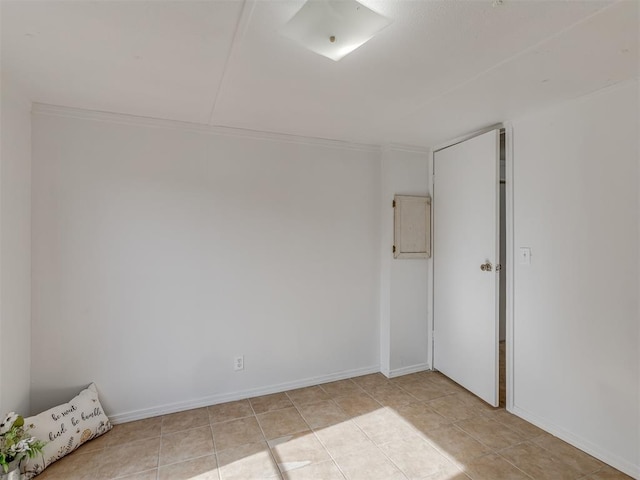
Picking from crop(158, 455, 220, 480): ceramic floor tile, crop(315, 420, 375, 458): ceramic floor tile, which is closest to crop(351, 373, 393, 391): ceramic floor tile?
crop(315, 420, 375, 458): ceramic floor tile

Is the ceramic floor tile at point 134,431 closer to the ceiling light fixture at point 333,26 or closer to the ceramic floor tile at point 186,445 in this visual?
the ceramic floor tile at point 186,445

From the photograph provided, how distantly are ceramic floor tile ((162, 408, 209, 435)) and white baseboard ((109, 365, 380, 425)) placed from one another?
5 cm

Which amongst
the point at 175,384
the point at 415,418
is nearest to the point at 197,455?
the point at 175,384

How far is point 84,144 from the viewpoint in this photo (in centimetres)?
229

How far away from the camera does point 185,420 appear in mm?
2404

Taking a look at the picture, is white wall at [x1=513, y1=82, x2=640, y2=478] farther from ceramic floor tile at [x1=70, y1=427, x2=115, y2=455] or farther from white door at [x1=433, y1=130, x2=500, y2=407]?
ceramic floor tile at [x1=70, y1=427, x2=115, y2=455]

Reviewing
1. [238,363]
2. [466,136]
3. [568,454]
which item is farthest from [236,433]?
[466,136]

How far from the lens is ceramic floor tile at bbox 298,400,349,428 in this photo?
7.81 feet

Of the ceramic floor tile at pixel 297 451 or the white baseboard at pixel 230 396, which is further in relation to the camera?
the white baseboard at pixel 230 396

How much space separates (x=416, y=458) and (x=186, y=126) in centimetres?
280

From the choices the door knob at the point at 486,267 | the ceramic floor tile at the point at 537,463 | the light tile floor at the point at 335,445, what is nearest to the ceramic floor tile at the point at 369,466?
the light tile floor at the point at 335,445

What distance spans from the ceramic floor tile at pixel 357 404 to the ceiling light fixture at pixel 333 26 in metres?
2.43

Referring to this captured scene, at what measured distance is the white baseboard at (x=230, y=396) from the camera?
94.7 inches

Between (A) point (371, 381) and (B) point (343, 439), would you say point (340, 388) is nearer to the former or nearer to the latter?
(A) point (371, 381)
